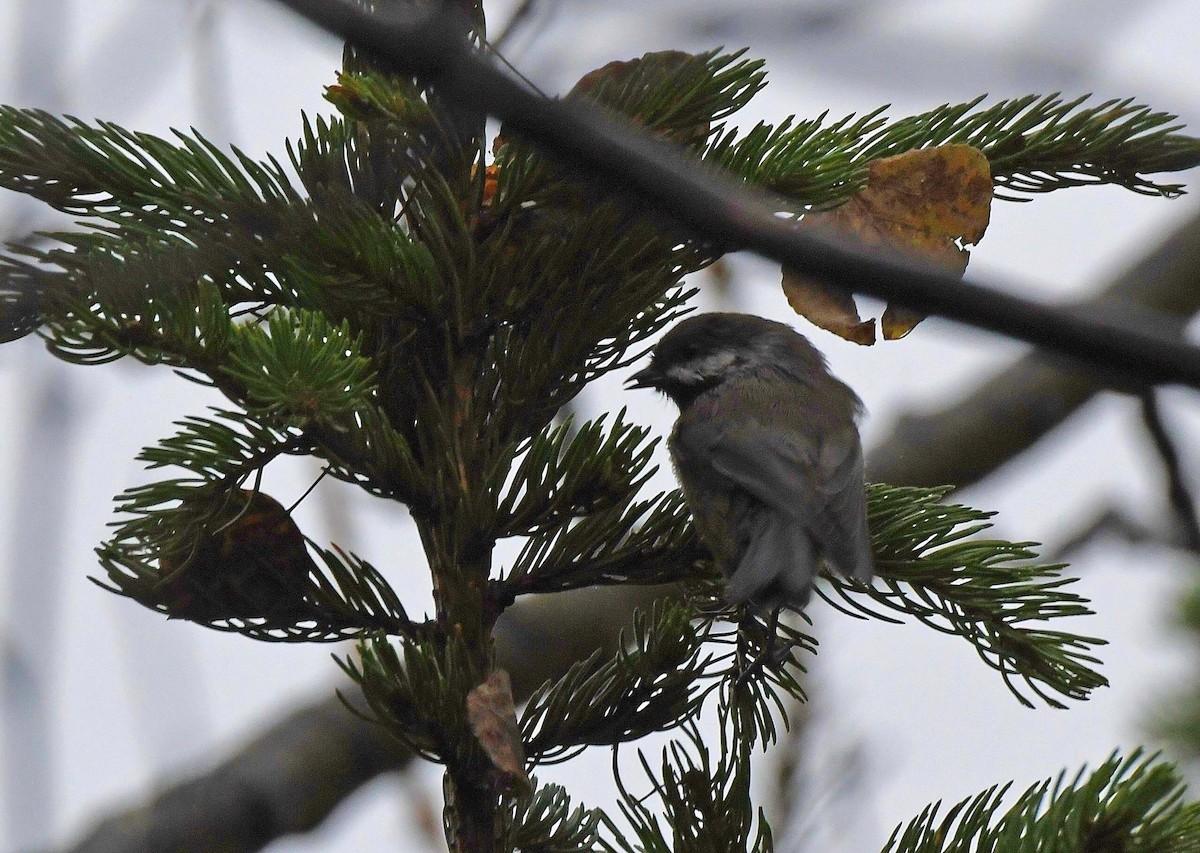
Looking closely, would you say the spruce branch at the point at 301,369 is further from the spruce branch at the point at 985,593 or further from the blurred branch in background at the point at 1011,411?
the blurred branch in background at the point at 1011,411

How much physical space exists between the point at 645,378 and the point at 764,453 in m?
0.54

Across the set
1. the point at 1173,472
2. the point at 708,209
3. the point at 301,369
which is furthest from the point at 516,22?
the point at 1173,472

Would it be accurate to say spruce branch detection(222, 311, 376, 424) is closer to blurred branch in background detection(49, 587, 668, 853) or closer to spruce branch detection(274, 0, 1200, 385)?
spruce branch detection(274, 0, 1200, 385)

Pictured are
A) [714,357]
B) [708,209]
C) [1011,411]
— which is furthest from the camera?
[1011,411]

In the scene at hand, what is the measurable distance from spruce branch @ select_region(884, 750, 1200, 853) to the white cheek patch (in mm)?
1972

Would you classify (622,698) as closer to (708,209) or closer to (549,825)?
(549,825)

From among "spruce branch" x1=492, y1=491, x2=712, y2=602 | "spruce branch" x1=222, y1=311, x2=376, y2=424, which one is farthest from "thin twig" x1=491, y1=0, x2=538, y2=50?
"spruce branch" x1=492, y1=491, x2=712, y2=602

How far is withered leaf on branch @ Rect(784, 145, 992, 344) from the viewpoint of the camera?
192 cm

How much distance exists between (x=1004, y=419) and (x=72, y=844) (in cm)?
432

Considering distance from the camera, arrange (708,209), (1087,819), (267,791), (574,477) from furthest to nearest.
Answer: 1. (267,791)
2. (574,477)
3. (1087,819)
4. (708,209)

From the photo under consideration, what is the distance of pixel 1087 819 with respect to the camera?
1.42 metres

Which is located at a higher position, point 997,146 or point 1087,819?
point 997,146

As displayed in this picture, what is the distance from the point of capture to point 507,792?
1655mm

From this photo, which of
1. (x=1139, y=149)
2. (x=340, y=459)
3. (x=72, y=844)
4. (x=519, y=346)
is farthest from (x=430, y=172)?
(x=72, y=844)
